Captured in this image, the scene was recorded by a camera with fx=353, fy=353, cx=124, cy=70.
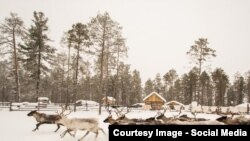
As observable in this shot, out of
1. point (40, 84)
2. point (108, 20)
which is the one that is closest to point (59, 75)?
point (40, 84)

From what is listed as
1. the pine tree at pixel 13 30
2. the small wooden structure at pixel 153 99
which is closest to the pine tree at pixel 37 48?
the pine tree at pixel 13 30

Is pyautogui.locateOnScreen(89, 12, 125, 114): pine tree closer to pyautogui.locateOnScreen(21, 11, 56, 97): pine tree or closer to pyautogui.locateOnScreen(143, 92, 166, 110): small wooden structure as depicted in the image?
pyautogui.locateOnScreen(21, 11, 56, 97): pine tree

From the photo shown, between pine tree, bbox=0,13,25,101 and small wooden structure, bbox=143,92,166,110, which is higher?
pine tree, bbox=0,13,25,101

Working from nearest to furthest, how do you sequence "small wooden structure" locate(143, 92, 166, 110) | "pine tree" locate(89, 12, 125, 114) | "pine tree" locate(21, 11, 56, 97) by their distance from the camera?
1. "pine tree" locate(89, 12, 125, 114)
2. "pine tree" locate(21, 11, 56, 97)
3. "small wooden structure" locate(143, 92, 166, 110)

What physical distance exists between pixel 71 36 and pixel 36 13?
4.85m

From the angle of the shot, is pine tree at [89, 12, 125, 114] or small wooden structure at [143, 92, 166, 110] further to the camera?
small wooden structure at [143, 92, 166, 110]

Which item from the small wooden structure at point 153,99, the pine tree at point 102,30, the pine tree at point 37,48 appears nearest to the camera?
the pine tree at point 102,30

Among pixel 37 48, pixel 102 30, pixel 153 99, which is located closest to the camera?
pixel 102 30

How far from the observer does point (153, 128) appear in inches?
299

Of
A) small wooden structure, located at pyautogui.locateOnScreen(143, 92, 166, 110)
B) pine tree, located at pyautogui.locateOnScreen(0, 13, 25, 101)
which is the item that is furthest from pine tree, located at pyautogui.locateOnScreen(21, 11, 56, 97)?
small wooden structure, located at pyautogui.locateOnScreen(143, 92, 166, 110)

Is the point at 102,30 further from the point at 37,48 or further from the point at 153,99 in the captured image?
the point at 153,99

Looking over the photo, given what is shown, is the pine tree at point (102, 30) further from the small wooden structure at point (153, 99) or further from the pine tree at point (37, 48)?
the small wooden structure at point (153, 99)

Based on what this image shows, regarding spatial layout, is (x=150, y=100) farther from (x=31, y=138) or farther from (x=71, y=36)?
(x=31, y=138)

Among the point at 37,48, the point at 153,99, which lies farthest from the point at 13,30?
the point at 153,99
